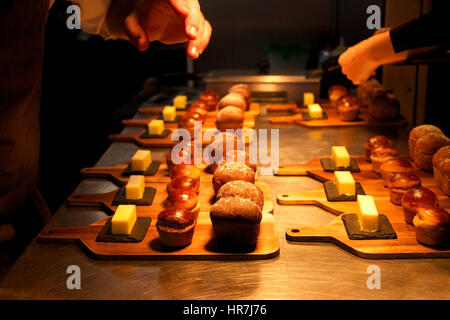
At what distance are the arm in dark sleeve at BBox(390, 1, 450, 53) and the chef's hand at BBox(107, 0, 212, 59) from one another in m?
1.00

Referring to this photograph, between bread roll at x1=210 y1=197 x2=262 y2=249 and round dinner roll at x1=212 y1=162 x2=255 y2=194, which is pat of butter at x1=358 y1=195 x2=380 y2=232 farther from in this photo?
round dinner roll at x1=212 y1=162 x2=255 y2=194

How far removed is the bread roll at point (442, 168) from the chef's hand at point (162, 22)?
1.07 metres

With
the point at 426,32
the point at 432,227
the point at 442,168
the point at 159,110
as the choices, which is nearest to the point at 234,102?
the point at 159,110

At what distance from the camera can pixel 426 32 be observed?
229cm

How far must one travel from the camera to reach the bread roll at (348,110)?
127 inches

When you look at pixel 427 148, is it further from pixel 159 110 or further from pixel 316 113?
pixel 159 110

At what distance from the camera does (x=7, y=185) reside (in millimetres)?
1901

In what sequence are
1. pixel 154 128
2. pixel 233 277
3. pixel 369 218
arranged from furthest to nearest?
pixel 154 128
pixel 369 218
pixel 233 277

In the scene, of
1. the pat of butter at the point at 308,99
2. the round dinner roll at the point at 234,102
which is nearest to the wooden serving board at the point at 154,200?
the round dinner roll at the point at 234,102

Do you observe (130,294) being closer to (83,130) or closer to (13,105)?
(13,105)

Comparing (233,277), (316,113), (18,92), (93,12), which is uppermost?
(93,12)

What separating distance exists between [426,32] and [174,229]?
152cm

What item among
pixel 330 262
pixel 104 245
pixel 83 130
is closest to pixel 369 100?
pixel 330 262

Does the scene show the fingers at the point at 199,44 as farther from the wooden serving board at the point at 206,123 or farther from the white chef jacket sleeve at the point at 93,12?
the wooden serving board at the point at 206,123
